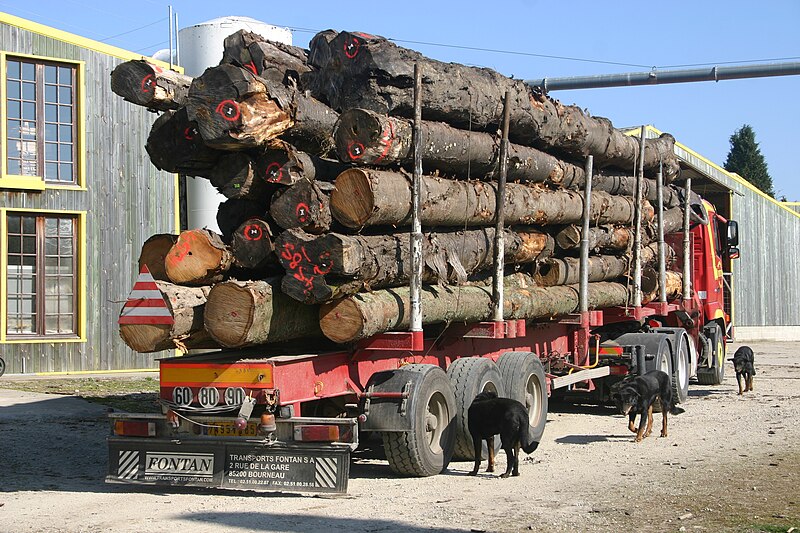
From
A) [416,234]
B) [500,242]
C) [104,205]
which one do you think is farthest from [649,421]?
[104,205]

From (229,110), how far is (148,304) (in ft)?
5.96

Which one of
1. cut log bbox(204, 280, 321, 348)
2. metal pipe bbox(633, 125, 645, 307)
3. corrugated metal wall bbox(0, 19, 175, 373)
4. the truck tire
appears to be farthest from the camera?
corrugated metal wall bbox(0, 19, 175, 373)

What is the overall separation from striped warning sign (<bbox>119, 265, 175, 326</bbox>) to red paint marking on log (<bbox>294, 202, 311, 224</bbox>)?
4.52 ft

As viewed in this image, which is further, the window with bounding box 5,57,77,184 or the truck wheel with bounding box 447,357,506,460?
the window with bounding box 5,57,77,184

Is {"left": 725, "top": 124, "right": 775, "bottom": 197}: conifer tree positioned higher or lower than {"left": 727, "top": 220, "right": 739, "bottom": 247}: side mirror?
higher

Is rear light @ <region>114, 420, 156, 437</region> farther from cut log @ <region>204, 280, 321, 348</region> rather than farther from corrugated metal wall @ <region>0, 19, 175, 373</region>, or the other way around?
corrugated metal wall @ <region>0, 19, 175, 373</region>

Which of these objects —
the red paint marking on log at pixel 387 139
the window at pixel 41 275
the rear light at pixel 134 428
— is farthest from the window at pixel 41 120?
the red paint marking on log at pixel 387 139

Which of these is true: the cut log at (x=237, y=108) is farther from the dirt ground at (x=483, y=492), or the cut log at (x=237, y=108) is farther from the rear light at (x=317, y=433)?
the dirt ground at (x=483, y=492)

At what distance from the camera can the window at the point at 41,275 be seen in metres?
21.0

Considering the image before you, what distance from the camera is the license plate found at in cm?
948

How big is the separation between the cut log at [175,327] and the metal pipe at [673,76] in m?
31.7

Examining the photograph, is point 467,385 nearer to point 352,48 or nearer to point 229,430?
point 229,430

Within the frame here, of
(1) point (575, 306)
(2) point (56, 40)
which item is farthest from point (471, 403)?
Answer: (2) point (56, 40)

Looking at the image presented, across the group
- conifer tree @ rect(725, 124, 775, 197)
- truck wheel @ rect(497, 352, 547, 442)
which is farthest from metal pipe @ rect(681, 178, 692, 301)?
conifer tree @ rect(725, 124, 775, 197)
